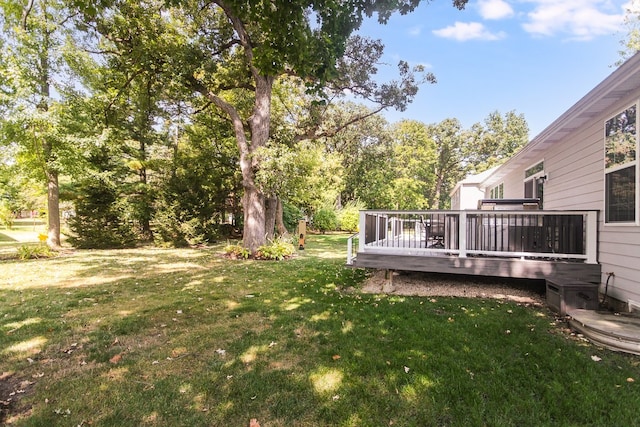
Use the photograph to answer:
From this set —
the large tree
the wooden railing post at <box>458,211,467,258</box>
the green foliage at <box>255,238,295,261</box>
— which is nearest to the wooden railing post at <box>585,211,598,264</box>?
the wooden railing post at <box>458,211,467,258</box>

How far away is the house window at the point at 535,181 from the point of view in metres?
8.38

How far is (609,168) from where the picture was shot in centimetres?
490

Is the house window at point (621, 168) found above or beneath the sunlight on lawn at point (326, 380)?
above

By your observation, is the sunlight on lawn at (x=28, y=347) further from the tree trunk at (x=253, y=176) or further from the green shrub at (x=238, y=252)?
the tree trunk at (x=253, y=176)

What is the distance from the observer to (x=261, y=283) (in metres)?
7.02

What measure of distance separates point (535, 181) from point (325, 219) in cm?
1613

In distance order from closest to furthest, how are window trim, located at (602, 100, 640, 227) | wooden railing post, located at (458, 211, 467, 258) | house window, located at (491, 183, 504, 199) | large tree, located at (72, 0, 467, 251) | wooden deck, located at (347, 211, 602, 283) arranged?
window trim, located at (602, 100, 640, 227) < wooden deck, located at (347, 211, 602, 283) < wooden railing post, located at (458, 211, 467, 258) < large tree, located at (72, 0, 467, 251) < house window, located at (491, 183, 504, 199)

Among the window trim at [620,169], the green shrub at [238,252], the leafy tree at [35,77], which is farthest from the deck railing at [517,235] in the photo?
the leafy tree at [35,77]

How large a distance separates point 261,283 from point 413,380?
463 centimetres

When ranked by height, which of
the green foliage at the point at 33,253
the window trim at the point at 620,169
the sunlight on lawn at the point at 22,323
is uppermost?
the window trim at the point at 620,169

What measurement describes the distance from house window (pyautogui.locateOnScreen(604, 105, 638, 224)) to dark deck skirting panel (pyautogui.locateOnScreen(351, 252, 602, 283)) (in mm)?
912

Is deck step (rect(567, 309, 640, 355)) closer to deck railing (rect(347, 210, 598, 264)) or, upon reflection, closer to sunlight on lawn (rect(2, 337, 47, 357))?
deck railing (rect(347, 210, 598, 264))

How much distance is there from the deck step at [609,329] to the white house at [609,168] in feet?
1.68

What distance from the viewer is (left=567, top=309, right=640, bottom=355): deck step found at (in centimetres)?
343
